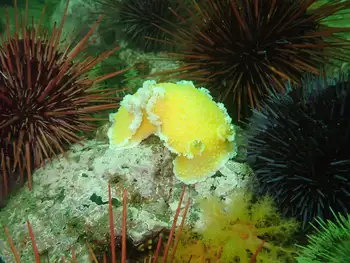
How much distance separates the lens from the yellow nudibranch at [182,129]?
8.72 ft

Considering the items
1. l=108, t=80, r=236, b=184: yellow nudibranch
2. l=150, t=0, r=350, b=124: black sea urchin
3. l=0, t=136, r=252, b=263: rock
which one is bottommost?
l=0, t=136, r=252, b=263: rock

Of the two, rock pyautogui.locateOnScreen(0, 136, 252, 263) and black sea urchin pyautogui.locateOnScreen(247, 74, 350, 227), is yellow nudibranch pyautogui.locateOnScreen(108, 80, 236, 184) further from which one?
black sea urchin pyautogui.locateOnScreen(247, 74, 350, 227)

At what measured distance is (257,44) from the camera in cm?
302

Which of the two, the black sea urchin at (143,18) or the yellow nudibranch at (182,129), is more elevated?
the black sea urchin at (143,18)

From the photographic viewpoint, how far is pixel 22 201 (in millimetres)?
2730

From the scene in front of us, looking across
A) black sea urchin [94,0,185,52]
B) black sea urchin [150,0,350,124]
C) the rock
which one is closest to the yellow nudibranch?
the rock

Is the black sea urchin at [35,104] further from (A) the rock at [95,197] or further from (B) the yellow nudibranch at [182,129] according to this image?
(B) the yellow nudibranch at [182,129]

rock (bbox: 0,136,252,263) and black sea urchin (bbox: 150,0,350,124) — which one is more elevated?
black sea urchin (bbox: 150,0,350,124)

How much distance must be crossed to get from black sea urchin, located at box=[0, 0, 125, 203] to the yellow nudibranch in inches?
13.6

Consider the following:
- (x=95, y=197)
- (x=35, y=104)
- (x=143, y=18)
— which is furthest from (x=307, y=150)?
(x=143, y=18)

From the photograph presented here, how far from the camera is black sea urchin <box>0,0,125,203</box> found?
2688 millimetres

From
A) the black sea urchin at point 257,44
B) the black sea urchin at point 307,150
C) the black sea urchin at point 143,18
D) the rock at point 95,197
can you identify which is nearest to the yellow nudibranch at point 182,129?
the rock at point 95,197

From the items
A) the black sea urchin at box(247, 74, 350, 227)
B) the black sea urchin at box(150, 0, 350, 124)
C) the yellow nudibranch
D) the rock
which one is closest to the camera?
the black sea urchin at box(247, 74, 350, 227)

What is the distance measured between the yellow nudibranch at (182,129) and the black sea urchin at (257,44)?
44 centimetres
